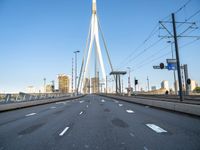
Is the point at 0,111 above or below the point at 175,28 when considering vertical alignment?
below

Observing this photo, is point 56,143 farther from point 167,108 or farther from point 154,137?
point 167,108

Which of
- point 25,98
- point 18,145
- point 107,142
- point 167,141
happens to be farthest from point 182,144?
point 25,98

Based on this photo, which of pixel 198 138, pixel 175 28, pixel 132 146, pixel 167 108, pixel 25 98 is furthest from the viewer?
pixel 25 98

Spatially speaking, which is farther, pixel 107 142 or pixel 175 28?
pixel 175 28

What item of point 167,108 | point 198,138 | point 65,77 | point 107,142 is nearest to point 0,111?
point 167,108

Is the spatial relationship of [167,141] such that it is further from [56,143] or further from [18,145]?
[18,145]

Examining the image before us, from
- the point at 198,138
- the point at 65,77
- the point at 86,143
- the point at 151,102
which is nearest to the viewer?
the point at 86,143

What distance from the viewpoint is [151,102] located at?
86.0 feet

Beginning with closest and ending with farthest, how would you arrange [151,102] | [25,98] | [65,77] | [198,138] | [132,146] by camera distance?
[132,146], [198,138], [151,102], [25,98], [65,77]

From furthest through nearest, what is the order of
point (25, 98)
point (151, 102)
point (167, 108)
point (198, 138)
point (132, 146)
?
1. point (25, 98)
2. point (151, 102)
3. point (167, 108)
4. point (198, 138)
5. point (132, 146)

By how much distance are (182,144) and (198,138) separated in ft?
4.11

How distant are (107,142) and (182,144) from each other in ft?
7.99

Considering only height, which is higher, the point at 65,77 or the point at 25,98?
the point at 65,77

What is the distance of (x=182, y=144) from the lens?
7.21 meters
